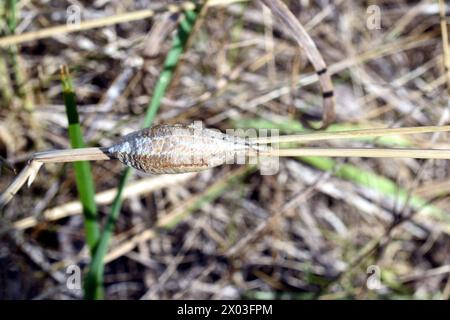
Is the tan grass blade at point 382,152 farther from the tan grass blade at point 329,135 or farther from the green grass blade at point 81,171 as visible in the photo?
the green grass blade at point 81,171

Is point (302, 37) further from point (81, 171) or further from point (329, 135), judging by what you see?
point (81, 171)

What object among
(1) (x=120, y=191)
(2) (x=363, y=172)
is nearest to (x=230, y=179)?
(2) (x=363, y=172)

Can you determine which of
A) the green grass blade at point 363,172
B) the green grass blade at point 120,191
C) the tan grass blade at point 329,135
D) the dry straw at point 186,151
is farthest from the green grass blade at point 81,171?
the green grass blade at point 363,172

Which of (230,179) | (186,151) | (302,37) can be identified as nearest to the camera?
(186,151)

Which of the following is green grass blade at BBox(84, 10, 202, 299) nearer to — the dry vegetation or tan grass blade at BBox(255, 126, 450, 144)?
the dry vegetation

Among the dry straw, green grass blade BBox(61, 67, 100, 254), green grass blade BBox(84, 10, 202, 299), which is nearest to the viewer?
the dry straw

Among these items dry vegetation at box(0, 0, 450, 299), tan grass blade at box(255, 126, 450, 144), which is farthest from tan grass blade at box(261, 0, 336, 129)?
dry vegetation at box(0, 0, 450, 299)

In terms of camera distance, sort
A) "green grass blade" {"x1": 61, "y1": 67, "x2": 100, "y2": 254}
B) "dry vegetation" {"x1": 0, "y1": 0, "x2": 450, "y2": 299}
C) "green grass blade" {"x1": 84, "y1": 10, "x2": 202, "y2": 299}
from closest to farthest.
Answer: "green grass blade" {"x1": 61, "y1": 67, "x2": 100, "y2": 254} < "green grass blade" {"x1": 84, "y1": 10, "x2": 202, "y2": 299} < "dry vegetation" {"x1": 0, "y1": 0, "x2": 450, "y2": 299}
